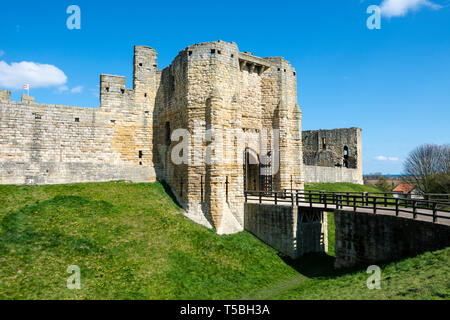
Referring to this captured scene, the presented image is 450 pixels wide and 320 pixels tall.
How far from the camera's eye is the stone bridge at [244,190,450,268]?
1137cm

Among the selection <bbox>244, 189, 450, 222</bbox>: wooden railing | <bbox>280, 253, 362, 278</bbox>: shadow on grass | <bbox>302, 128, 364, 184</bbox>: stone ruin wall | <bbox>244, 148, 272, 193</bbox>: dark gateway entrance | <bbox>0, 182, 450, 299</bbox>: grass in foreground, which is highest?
<bbox>302, 128, 364, 184</bbox>: stone ruin wall

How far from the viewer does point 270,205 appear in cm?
1816

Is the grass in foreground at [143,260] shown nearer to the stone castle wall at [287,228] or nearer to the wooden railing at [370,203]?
the stone castle wall at [287,228]

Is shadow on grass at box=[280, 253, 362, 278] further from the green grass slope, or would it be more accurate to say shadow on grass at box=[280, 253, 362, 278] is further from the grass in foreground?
the green grass slope

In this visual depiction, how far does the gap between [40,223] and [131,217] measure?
4.26 metres

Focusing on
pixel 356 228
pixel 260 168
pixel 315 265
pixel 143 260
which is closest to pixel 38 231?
pixel 143 260

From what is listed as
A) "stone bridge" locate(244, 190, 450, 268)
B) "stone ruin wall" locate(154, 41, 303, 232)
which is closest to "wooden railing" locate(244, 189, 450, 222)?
"stone bridge" locate(244, 190, 450, 268)

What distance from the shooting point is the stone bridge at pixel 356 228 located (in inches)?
448

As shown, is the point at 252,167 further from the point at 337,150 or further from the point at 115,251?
the point at 337,150

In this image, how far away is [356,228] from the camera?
14.0 meters

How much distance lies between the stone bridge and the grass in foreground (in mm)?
754

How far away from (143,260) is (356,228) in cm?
1010

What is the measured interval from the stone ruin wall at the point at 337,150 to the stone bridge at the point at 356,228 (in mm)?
25863
